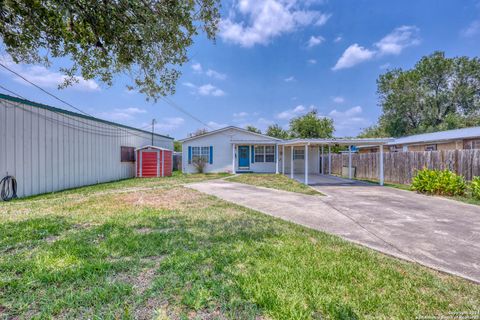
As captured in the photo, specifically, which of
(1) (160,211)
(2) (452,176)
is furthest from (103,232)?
(2) (452,176)

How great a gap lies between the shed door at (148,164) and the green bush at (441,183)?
49.0ft

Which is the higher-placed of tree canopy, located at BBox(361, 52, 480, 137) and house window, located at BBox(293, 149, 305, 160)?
tree canopy, located at BBox(361, 52, 480, 137)

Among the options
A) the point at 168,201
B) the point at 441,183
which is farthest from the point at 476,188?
the point at 168,201

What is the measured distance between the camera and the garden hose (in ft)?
25.2

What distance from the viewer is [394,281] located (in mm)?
2629

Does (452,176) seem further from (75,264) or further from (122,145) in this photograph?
(122,145)

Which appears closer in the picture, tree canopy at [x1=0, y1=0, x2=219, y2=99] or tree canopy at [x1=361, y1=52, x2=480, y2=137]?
tree canopy at [x1=0, y1=0, x2=219, y2=99]

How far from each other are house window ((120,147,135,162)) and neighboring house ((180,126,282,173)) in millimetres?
3573

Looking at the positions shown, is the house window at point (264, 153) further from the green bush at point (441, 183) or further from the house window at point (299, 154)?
the green bush at point (441, 183)

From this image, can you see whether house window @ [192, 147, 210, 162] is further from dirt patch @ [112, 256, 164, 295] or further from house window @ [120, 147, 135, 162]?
dirt patch @ [112, 256, 164, 295]

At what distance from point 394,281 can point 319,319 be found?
123 cm

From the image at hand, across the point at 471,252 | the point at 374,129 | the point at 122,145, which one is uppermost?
the point at 374,129

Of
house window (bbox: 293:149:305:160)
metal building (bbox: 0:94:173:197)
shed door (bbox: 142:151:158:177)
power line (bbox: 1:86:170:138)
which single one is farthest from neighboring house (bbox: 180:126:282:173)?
metal building (bbox: 0:94:173:197)

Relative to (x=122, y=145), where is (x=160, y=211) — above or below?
below
